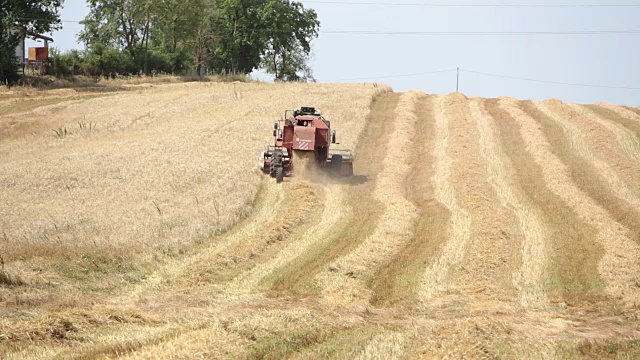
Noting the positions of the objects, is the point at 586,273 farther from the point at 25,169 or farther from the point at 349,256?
the point at 25,169

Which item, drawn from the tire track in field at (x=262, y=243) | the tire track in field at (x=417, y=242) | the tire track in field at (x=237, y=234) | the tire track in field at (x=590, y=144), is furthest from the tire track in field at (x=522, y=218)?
the tire track in field at (x=237, y=234)

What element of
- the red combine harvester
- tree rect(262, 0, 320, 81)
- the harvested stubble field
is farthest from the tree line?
the red combine harvester

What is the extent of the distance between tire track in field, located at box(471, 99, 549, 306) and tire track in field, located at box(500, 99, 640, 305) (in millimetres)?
1400

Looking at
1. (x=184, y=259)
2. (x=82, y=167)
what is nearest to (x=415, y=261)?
(x=184, y=259)

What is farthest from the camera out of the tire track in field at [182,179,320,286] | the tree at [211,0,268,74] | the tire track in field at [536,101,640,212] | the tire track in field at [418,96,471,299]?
the tree at [211,0,268,74]

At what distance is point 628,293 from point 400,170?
16162 millimetres

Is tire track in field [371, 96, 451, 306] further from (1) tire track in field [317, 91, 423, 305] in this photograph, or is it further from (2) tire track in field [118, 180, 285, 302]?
(2) tire track in field [118, 180, 285, 302]

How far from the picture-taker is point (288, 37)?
9462 centimetres

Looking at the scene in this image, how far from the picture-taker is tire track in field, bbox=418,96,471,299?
1833 cm

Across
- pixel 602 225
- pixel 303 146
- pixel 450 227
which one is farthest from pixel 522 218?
pixel 303 146

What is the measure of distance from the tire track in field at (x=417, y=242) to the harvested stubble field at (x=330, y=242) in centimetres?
9

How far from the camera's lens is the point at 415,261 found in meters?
20.2

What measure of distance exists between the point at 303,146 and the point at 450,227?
8.68m

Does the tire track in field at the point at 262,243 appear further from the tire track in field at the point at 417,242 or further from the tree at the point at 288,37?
the tree at the point at 288,37
